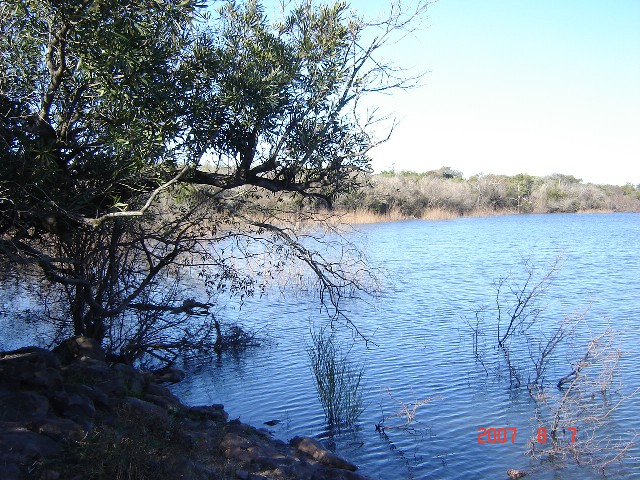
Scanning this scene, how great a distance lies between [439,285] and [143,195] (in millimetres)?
12293

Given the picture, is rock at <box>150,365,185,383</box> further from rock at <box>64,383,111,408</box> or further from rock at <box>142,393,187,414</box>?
rock at <box>64,383,111,408</box>

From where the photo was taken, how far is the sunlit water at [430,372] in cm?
793

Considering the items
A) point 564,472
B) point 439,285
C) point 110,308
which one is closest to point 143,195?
point 110,308

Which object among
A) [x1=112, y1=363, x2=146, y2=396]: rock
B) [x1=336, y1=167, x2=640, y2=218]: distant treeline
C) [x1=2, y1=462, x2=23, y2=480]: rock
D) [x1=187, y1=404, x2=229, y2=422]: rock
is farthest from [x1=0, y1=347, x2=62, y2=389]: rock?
[x1=336, y1=167, x2=640, y2=218]: distant treeline

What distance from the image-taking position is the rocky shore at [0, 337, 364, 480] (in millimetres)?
5159

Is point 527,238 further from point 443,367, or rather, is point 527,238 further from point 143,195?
point 143,195

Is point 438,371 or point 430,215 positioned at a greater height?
point 430,215

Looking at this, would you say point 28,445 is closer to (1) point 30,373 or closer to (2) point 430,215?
(1) point 30,373

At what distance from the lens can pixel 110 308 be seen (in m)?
9.72

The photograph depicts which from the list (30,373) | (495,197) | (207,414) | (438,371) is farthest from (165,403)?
A: (495,197)

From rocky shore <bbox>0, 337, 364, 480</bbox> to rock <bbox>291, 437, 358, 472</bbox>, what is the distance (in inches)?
0.5

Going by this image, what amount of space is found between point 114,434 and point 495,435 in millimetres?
A: 4943

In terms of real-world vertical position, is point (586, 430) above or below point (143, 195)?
below
